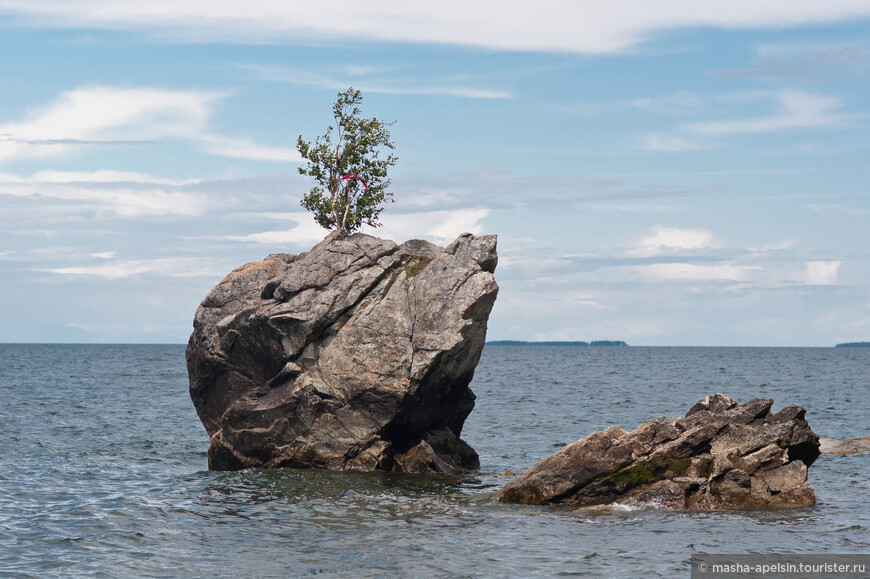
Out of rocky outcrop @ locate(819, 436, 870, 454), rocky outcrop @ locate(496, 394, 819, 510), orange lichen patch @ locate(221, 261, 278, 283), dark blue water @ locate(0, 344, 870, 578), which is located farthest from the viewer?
rocky outcrop @ locate(819, 436, 870, 454)

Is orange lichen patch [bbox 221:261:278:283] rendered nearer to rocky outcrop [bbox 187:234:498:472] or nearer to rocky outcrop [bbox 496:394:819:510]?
rocky outcrop [bbox 187:234:498:472]

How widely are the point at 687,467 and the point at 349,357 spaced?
13.0m

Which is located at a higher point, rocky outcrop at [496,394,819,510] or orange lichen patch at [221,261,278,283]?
orange lichen patch at [221,261,278,283]

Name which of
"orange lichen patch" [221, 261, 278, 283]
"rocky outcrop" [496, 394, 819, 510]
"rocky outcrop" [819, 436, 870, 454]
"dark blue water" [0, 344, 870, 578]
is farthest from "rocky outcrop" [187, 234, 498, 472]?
"rocky outcrop" [819, 436, 870, 454]

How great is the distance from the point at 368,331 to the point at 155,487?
9993 millimetres

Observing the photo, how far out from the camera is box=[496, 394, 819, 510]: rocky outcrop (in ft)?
84.8

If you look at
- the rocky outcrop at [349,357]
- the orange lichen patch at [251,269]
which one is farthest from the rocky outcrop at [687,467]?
the orange lichen patch at [251,269]

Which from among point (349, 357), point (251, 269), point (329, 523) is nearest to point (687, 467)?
point (329, 523)

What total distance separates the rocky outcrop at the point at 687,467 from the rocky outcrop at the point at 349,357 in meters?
6.78

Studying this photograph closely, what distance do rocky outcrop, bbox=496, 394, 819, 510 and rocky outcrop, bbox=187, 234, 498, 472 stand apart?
678 cm

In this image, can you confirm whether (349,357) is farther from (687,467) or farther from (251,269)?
(687,467)

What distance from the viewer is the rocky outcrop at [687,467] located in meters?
25.8

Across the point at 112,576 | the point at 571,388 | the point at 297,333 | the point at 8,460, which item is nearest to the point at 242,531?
the point at 112,576

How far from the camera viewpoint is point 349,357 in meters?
30.9
